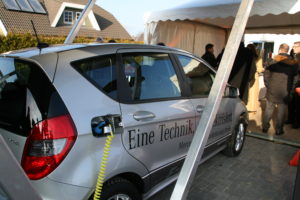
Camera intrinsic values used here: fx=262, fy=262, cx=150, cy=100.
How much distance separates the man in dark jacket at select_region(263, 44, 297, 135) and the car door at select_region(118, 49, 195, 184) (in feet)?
10.1

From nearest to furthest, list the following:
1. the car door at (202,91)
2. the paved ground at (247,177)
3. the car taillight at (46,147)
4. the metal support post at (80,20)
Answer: the car taillight at (46,147) → the car door at (202,91) → the paved ground at (247,177) → the metal support post at (80,20)

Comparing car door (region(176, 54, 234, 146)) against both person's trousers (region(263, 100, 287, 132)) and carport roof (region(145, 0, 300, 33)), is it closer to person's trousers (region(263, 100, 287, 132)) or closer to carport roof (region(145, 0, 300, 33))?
person's trousers (region(263, 100, 287, 132))

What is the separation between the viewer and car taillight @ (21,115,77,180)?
1725 mm

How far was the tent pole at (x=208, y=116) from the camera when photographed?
175 cm

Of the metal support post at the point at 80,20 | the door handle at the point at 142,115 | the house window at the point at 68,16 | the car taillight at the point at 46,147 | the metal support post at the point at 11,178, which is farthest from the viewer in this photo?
the house window at the point at 68,16

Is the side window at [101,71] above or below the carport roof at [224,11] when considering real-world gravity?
below

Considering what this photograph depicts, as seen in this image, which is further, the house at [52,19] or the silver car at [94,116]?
the house at [52,19]

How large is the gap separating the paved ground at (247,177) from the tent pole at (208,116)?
144cm

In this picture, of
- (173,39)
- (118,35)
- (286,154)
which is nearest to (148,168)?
(286,154)

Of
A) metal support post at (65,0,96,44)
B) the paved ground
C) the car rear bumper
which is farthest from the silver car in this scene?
metal support post at (65,0,96,44)

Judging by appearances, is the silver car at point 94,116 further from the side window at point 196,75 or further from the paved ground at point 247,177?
the paved ground at point 247,177

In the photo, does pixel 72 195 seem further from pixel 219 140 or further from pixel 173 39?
pixel 173 39

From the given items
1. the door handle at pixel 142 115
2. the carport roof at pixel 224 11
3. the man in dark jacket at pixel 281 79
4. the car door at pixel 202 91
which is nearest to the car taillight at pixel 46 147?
the door handle at pixel 142 115

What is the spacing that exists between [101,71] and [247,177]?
2642mm
